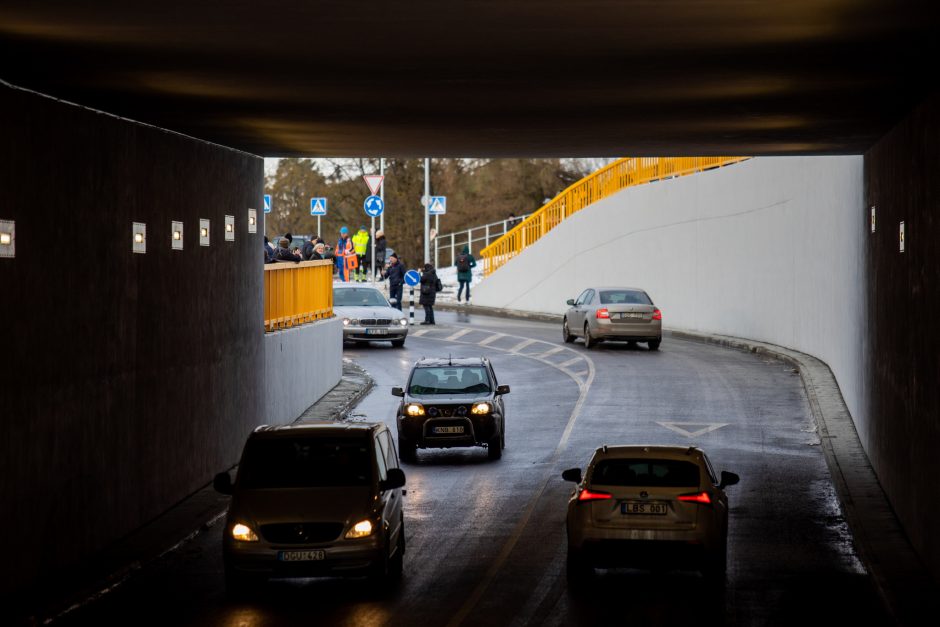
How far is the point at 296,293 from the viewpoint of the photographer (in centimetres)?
2806

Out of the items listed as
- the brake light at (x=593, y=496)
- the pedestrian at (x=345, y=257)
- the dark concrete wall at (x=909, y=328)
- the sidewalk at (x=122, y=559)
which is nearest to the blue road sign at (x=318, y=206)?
the pedestrian at (x=345, y=257)

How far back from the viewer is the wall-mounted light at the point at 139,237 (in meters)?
16.2

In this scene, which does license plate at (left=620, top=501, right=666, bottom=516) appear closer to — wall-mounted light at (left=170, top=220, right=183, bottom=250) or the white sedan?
wall-mounted light at (left=170, top=220, right=183, bottom=250)

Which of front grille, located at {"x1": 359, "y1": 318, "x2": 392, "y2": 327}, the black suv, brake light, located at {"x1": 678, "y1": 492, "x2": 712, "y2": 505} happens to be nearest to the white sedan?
front grille, located at {"x1": 359, "y1": 318, "x2": 392, "y2": 327}

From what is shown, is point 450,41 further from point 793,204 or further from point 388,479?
point 793,204

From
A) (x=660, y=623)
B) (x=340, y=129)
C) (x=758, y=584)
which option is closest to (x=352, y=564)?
(x=660, y=623)

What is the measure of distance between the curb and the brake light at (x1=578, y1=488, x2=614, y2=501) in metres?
2.69

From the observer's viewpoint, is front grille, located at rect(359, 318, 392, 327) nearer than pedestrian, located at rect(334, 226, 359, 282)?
Yes

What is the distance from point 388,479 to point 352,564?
118 centimetres

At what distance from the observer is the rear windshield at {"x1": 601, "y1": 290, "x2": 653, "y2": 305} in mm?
36688

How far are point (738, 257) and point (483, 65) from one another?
2775 centimetres

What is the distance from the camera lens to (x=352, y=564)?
12.5 metres

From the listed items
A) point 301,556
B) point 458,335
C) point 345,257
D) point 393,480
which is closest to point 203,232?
point 393,480

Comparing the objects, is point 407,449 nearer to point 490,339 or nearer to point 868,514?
point 868,514
